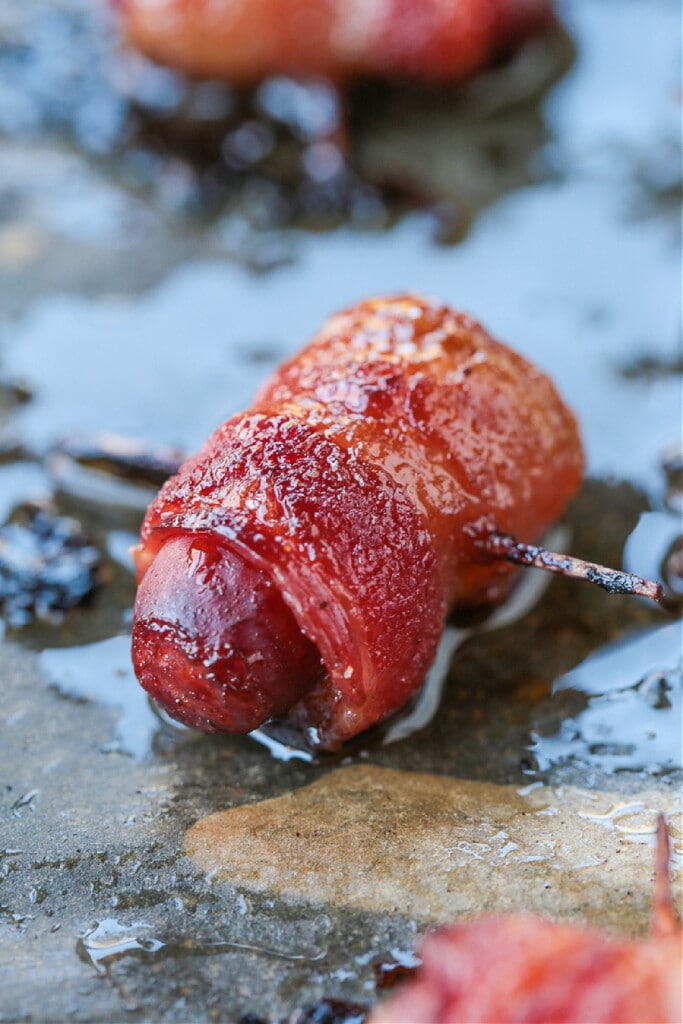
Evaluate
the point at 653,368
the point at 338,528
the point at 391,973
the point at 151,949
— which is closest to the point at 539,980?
the point at 391,973

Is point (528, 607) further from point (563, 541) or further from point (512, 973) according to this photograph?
point (512, 973)

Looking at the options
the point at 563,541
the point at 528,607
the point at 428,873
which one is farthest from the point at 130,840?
the point at 563,541

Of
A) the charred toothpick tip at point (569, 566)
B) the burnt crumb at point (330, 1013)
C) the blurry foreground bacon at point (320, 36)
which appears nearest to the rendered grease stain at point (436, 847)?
the burnt crumb at point (330, 1013)

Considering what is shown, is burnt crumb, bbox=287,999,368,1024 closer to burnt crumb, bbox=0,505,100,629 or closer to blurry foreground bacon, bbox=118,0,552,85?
burnt crumb, bbox=0,505,100,629

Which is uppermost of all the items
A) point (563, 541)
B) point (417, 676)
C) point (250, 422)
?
point (250, 422)

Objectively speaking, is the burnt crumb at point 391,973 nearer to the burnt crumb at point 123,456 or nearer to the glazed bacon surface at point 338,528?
the glazed bacon surface at point 338,528
